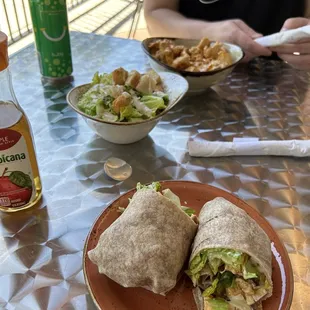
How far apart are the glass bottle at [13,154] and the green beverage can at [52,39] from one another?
532 mm

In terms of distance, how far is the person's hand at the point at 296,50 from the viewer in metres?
1.31

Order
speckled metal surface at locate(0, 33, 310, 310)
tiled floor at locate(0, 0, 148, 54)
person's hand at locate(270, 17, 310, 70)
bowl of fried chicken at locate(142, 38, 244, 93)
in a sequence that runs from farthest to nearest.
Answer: tiled floor at locate(0, 0, 148, 54) < person's hand at locate(270, 17, 310, 70) < bowl of fried chicken at locate(142, 38, 244, 93) < speckled metal surface at locate(0, 33, 310, 310)

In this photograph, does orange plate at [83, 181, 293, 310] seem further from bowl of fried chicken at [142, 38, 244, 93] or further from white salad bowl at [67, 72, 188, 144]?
bowl of fried chicken at [142, 38, 244, 93]

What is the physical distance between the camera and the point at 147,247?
61 cm

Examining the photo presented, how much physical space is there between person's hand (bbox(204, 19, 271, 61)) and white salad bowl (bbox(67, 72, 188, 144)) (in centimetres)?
38

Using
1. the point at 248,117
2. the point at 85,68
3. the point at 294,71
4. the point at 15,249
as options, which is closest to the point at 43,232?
the point at 15,249

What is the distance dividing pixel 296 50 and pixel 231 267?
967mm

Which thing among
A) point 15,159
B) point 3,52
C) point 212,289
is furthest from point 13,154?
point 212,289

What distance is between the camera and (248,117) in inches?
47.1

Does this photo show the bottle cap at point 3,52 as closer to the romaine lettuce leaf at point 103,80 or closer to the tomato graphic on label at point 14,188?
the tomato graphic on label at point 14,188

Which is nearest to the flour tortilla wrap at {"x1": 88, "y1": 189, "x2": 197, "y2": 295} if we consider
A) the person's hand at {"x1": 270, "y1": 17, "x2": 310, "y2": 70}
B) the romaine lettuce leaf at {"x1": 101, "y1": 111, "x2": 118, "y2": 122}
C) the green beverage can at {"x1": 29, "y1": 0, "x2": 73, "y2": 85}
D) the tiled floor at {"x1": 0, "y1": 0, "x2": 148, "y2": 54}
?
the romaine lettuce leaf at {"x1": 101, "y1": 111, "x2": 118, "y2": 122}

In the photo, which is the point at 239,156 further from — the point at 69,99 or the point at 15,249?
the point at 15,249

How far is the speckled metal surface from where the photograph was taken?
71 cm

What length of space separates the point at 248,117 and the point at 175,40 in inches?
15.4
